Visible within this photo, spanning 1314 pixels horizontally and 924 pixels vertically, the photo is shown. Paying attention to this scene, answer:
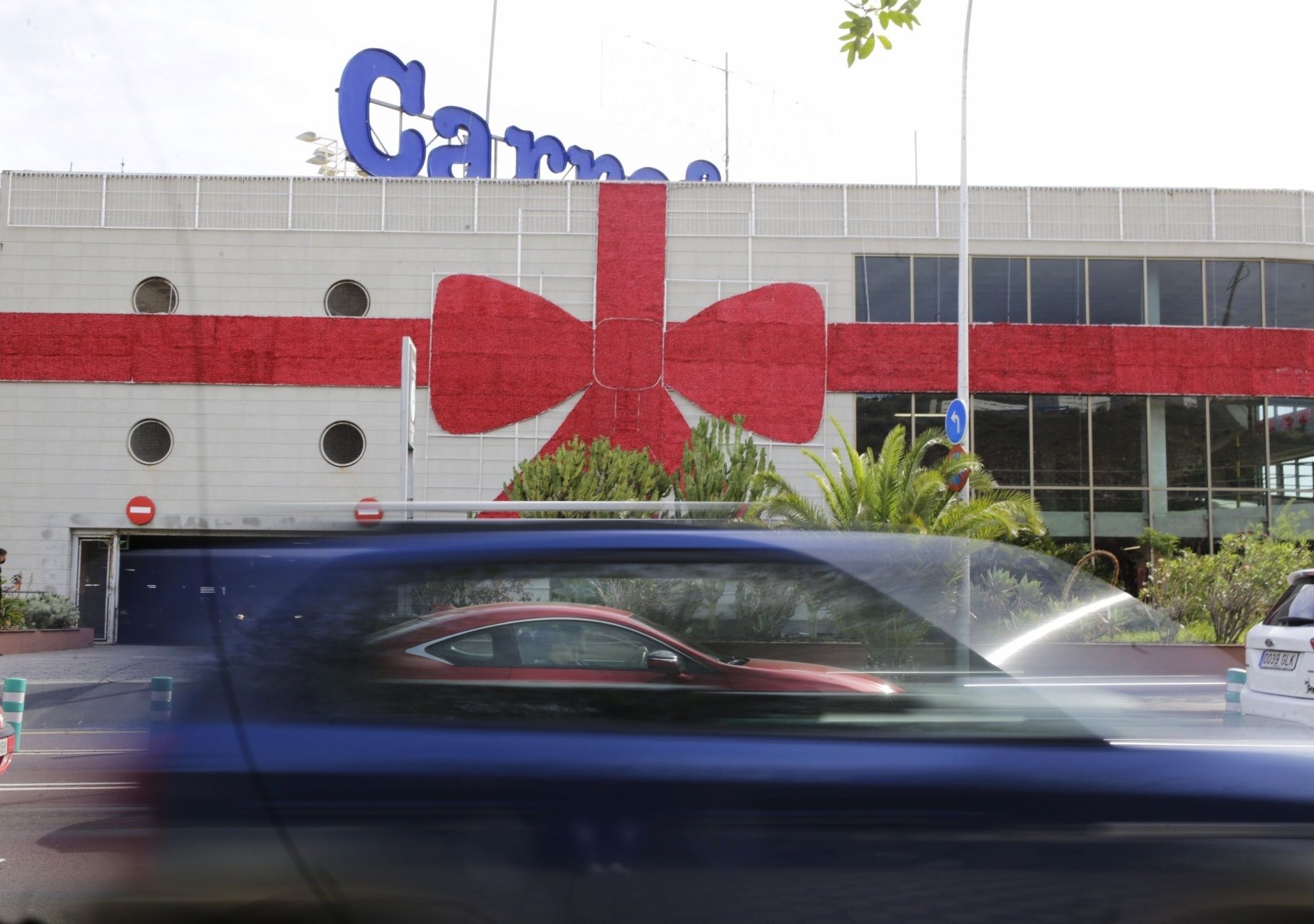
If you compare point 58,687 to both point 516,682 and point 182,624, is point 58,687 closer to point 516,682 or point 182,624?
point 182,624

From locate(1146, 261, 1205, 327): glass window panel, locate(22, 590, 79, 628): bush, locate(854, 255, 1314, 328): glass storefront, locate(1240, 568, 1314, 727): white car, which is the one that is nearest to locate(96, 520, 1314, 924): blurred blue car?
locate(1240, 568, 1314, 727): white car

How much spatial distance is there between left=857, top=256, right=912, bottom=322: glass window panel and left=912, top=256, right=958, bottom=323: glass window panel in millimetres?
184

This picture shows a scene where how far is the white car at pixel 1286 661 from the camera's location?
7.47m

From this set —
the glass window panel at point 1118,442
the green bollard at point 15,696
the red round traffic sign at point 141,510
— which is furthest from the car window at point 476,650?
the red round traffic sign at point 141,510

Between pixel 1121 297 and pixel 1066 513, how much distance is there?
4.93 meters

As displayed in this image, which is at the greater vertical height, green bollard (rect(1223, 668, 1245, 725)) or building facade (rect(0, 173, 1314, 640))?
building facade (rect(0, 173, 1314, 640))

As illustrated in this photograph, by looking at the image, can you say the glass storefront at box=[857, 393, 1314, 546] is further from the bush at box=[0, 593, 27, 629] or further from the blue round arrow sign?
the bush at box=[0, 593, 27, 629]

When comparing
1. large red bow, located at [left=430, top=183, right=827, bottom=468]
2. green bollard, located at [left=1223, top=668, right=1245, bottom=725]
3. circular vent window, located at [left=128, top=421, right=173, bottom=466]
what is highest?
large red bow, located at [left=430, top=183, right=827, bottom=468]

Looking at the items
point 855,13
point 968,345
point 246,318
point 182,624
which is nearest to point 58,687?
point 246,318

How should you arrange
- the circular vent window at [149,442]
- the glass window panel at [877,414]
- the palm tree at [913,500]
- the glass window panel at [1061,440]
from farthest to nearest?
1. the glass window panel at [877,414]
2. the circular vent window at [149,442]
3. the glass window panel at [1061,440]
4. the palm tree at [913,500]

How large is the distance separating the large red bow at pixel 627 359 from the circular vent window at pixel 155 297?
19.4ft

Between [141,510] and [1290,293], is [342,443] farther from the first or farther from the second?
[1290,293]

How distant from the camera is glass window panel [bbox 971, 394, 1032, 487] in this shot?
23750 millimetres

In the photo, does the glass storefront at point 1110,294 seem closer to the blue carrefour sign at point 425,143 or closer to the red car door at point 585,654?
the blue carrefour sign at point 425,143
